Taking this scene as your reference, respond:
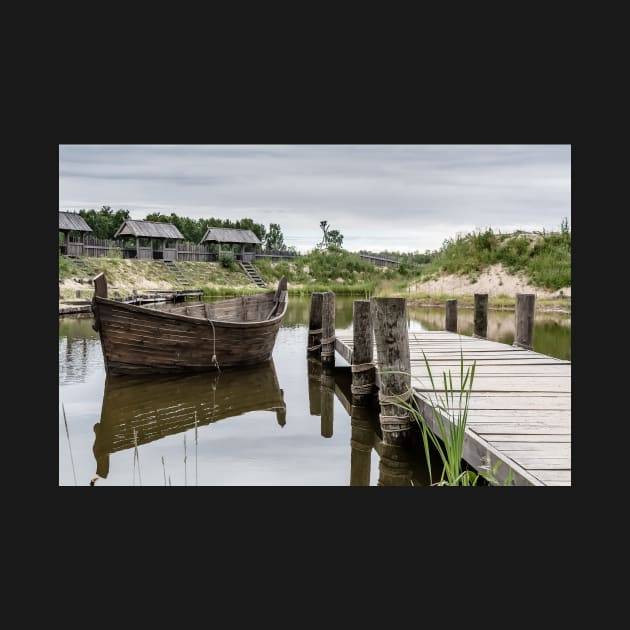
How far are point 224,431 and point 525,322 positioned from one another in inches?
196

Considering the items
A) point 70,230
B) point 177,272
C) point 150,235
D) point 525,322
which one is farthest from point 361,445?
point 150,235

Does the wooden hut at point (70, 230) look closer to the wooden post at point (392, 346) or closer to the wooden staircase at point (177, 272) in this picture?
the wooden staircase at point (177, 272)

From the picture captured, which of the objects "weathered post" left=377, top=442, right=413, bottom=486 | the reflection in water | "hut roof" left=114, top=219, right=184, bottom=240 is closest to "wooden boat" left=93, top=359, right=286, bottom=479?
"weathered post" left=377, top=442, right=413, bottom=486

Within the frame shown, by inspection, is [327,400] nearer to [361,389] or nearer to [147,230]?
[361,389]

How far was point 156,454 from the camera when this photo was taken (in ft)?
20.9

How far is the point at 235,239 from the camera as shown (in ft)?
153

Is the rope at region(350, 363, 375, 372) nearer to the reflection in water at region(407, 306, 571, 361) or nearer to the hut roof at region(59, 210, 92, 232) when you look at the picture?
the reflection in water at region(407, 306, 571, 361)

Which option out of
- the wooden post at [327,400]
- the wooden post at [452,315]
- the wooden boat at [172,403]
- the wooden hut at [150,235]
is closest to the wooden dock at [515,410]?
the wooden post at [327,400]

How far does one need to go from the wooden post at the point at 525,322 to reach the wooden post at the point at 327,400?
2963mm

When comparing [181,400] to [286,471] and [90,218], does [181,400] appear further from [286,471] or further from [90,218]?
[90,218]

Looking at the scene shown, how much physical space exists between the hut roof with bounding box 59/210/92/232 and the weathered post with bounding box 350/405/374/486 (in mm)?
32247

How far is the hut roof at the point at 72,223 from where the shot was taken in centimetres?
3628

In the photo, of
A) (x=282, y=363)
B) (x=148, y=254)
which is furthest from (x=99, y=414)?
(x=148, y=254)

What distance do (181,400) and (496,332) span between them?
10934 mm
